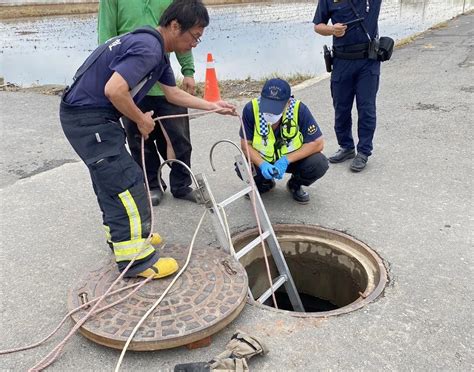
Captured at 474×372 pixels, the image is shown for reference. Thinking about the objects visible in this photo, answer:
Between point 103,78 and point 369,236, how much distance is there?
6.92 ft

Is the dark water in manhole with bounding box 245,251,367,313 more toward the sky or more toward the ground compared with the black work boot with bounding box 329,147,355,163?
more toward the ground

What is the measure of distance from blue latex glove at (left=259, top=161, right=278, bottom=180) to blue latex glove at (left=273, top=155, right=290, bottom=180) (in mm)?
48

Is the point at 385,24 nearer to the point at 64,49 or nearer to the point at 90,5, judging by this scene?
the point at 64,49

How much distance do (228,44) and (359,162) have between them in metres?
12.7

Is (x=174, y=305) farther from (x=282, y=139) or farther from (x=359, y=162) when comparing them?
(x=359, y=162)

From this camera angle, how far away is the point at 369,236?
3.37 m

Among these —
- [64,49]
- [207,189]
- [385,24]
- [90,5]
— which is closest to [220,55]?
[64,49]

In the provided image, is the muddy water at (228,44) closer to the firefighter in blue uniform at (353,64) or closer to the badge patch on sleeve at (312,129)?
the firefighter in blue uniform at (353,64)

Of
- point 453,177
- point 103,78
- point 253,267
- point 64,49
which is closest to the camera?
point 103,78

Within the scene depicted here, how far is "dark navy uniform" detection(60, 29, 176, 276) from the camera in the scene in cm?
252

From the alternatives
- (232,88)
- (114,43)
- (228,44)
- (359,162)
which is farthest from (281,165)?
(228,44)

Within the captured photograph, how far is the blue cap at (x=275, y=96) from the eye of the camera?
3.44 metres

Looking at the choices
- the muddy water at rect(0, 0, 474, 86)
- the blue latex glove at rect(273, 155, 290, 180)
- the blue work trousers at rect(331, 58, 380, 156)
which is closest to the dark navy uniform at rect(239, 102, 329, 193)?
the blue latex glove at rect(273, 155, 290, 180)

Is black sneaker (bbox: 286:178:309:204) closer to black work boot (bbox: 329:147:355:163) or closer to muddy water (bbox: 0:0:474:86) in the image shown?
black work boot (bbox: 329:147:355:163)
